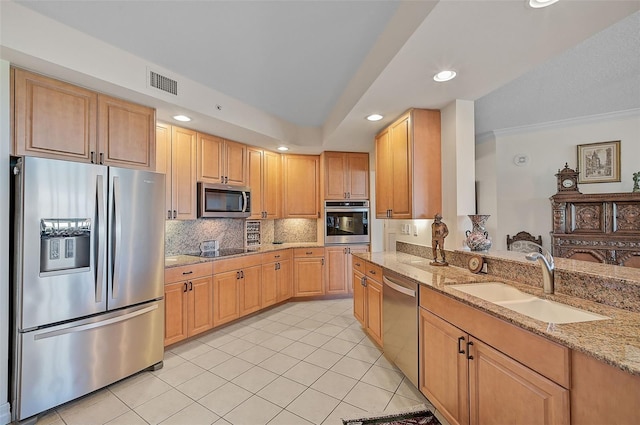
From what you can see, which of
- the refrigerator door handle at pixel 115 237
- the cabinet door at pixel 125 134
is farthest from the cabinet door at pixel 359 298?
the cabinet door at pixel 125 134

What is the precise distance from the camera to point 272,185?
14.5 ft

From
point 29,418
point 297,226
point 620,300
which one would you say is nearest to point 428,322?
point 620,300

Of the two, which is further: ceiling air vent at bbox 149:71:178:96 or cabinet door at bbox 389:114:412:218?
cabinet door at bbox 389:114:412:218

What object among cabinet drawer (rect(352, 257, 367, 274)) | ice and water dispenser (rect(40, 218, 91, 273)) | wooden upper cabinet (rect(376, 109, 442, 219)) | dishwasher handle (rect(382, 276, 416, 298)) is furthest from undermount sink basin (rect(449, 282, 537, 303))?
ice and water dispenser (rect(40, 218, 91, 273))

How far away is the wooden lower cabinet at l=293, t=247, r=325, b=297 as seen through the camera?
434 centimetres

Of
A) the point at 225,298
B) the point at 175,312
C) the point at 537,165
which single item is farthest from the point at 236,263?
the point at 537,165

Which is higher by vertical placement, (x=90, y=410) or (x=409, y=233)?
(x=409, y=233)

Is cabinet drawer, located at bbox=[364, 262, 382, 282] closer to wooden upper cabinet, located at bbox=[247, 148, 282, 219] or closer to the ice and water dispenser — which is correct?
wooden upper cabinet, located at bbox=[247, 148, 282, 219]

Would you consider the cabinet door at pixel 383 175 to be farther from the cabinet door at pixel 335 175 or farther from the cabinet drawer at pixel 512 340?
the cabinet drawer at pixel 512 340

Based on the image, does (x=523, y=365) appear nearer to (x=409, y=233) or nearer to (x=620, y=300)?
(x=620, y=300)

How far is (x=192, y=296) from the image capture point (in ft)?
9.55

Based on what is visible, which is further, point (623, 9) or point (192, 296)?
point (192, 296)

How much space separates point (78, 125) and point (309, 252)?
3.11 metres

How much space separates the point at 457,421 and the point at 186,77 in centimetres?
335
